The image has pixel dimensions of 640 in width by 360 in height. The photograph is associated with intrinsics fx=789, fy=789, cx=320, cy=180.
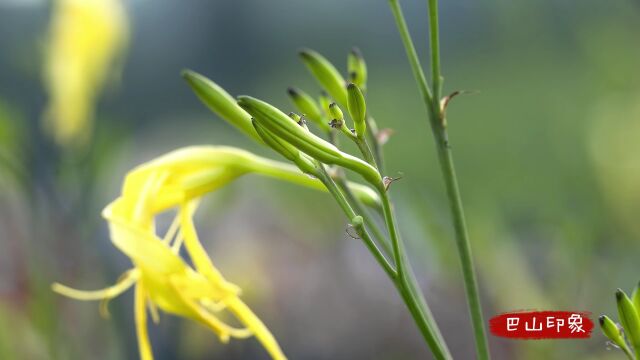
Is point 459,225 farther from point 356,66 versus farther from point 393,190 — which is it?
point 393,190

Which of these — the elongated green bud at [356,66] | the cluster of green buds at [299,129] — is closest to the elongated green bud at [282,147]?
the cluster of green buds at [299,129]

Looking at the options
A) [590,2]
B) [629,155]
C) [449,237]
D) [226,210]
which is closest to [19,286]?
[226,210]

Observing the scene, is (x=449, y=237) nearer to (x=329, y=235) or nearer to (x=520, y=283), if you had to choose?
(x=520, y=283)

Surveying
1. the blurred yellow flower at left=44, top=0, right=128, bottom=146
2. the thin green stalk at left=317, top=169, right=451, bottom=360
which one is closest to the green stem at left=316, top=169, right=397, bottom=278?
the thin green stalk at left=317, top=169, right=451, bottom=360

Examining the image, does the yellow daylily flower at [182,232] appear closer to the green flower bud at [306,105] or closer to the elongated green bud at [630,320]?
the green flower bud at [306,105]

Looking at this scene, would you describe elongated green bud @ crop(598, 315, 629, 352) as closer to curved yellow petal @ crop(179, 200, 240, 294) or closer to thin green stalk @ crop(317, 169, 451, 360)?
thin green stalk @ crop(317, 169, 451, 360)

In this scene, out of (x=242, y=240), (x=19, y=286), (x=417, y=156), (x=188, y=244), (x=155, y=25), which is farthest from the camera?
(x=155, y=25)
